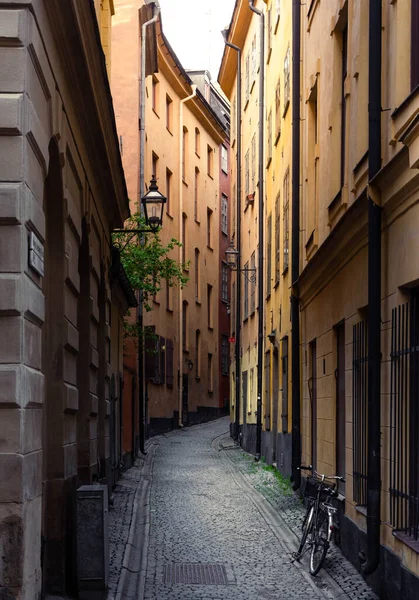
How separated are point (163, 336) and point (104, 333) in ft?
71.5

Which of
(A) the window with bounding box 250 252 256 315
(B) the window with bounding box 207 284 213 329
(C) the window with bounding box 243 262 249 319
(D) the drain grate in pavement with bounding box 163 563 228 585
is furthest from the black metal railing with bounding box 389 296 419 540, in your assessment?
(B) the window with bounding box 207 284 213 329

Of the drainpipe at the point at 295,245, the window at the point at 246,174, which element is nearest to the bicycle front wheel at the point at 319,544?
the drainpipe at the point at 295,245

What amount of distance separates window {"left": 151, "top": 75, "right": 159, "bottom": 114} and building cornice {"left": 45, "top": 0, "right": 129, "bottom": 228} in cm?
2163

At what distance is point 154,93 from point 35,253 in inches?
1182

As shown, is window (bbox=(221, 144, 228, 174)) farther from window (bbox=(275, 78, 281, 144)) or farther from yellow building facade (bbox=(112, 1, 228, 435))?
window (bbox=(275, 78, 281, 144))

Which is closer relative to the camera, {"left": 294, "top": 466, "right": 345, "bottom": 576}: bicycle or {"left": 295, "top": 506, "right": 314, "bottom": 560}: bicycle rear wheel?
{"left": 294, "top": 466, "right": 345, "bottom": 576}: bicycle

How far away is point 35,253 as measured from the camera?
6.96m

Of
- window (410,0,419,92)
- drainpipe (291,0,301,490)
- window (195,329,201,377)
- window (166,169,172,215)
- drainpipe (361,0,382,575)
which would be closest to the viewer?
window (410,0,419,92)

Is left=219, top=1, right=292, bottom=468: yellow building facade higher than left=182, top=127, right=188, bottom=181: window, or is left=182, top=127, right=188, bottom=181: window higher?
left=182, top=127, right=188, bottom=181: window

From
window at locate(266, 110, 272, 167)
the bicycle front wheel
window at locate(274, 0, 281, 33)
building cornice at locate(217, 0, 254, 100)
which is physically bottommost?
the bicycle front wheel

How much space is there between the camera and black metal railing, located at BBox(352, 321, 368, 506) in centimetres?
1072

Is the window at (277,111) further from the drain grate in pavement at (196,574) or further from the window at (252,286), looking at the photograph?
the drain grate in pavement at (196,574)

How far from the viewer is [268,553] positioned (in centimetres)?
1203

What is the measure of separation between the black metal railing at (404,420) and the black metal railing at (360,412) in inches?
58.1
